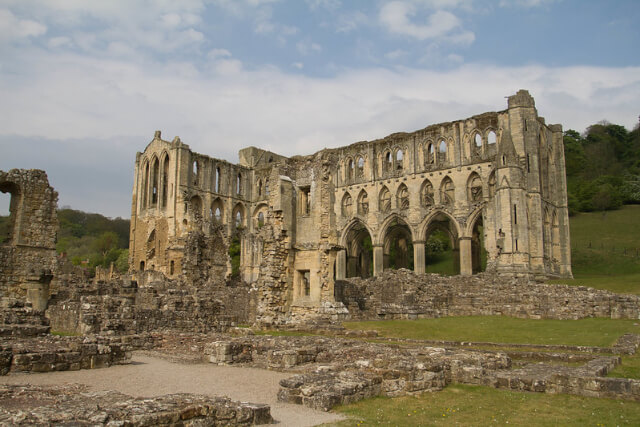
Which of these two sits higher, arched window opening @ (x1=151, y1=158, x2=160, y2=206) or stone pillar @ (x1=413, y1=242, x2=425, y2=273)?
arched window opening @ (x1=151, y1=158, x2=160, y2=206)

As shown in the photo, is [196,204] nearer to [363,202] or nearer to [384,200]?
[363,202]

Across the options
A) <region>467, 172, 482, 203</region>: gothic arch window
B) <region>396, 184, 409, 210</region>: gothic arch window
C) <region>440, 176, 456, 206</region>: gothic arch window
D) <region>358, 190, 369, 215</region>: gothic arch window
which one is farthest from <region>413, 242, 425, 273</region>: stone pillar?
<region>358, 190, 369, 215</region>: gothic arch window

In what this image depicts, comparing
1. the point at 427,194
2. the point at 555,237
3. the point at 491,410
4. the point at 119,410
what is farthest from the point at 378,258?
the point at 119,410

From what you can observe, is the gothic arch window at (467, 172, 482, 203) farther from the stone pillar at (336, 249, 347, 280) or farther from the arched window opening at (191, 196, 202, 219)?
the arched window opening at (191, 196, 202, 219)

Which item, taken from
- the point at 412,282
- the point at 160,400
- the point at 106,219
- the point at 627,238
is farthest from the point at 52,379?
the point at 106,219

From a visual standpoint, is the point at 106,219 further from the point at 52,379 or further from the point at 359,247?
the point at 52,379

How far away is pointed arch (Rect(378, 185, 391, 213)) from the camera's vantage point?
137ft

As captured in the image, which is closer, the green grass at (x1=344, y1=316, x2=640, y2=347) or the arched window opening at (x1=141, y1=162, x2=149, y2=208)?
the green grass at (x1=344, y1=316, x2=640, y2=347)

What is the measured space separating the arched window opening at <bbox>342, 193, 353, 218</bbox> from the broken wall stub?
84.1 ft

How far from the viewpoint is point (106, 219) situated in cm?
10275

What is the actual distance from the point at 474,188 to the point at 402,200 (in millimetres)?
5683

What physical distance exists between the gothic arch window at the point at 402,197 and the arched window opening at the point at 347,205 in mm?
4264

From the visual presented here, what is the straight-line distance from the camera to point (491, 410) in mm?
7207

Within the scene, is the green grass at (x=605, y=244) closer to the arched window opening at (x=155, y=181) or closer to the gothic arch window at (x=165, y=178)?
the gothic arch window at (x=165, y=178)
